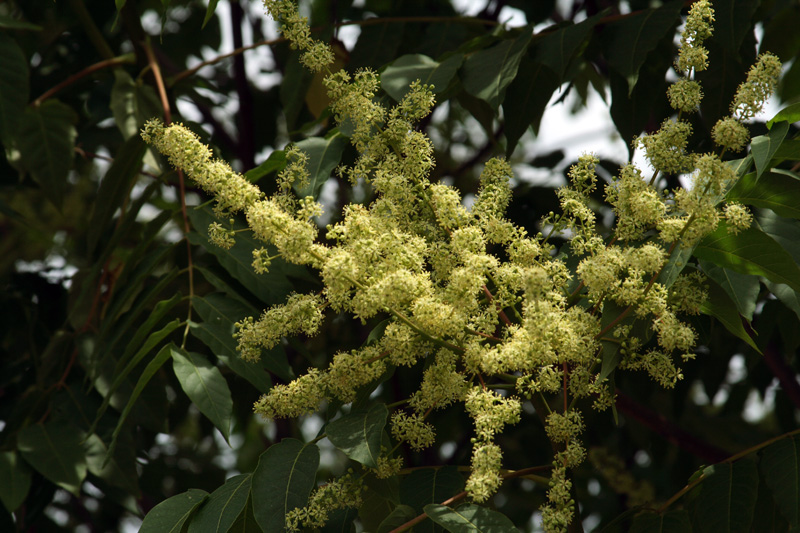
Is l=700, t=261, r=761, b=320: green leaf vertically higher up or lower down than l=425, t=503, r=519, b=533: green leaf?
higher up

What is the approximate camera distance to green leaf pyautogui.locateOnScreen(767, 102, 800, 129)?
66.8 inches

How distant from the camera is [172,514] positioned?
1.67m

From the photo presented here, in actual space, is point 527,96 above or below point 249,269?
above

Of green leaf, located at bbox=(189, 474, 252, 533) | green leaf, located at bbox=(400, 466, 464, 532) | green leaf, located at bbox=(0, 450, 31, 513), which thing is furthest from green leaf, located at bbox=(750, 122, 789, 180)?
green leaf, located at bbox=(0, 450, 31, 513)

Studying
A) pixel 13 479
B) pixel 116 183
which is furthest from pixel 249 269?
pixel 13 479

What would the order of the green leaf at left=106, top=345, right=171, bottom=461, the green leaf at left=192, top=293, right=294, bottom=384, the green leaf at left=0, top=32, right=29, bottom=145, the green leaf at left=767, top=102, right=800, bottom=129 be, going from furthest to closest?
1. the green leaf at left=0, top=32, right=29, bottom=145
2. the green leaf at left=192, top=293, right=294, bottom=384
3. the green leaf at left=106, top=345, right=171, bottom=461
4. the green leaf at left=767, top=102, right=800, bottom=129

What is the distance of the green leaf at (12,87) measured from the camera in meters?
2.50

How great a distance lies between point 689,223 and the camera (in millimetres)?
1464

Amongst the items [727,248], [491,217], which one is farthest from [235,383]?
[727,248]

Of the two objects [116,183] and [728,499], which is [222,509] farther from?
[116,183]

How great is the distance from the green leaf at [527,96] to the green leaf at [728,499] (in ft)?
3.40

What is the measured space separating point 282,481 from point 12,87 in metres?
1.72

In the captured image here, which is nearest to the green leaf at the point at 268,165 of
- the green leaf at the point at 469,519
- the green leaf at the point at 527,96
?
the green leaf at the point at 527,96

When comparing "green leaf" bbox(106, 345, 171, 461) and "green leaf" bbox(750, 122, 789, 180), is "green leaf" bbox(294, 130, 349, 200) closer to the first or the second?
"green leaf" bbox(106, 345, 171, 461)
